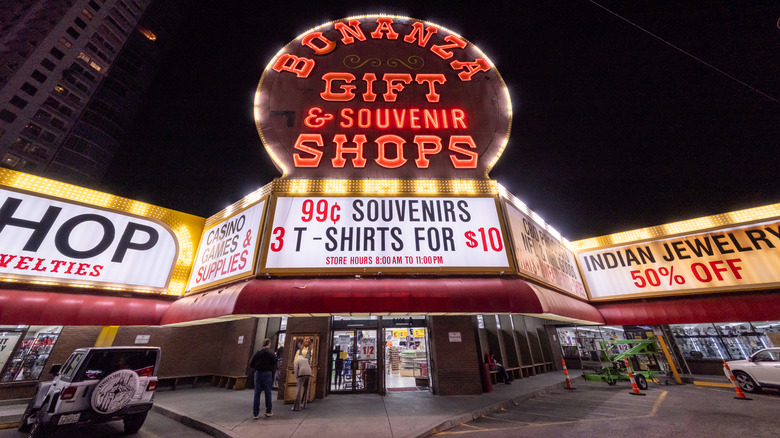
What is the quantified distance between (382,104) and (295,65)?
3748 millimetres

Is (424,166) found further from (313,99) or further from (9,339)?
(9,339)

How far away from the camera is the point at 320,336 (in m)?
10.4

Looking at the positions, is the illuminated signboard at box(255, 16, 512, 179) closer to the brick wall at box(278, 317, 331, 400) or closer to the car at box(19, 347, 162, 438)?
the brick wall at box(278, 317, 331, 400)

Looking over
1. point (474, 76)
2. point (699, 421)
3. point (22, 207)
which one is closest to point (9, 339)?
point (22, 207)

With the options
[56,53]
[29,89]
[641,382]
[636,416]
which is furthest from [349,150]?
[56,53]

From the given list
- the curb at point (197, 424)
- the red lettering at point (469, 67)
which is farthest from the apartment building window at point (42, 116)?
the red lettering at point (469, 67)

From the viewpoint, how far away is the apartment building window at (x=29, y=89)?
40.9 m

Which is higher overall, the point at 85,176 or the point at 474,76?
the point at 85,176

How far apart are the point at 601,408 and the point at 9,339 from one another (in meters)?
21.1

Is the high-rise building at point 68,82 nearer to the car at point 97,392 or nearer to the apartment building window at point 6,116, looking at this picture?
the apartment building window at point 6,116

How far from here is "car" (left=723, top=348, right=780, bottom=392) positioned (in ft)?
30.8

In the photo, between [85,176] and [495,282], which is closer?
[495,282]

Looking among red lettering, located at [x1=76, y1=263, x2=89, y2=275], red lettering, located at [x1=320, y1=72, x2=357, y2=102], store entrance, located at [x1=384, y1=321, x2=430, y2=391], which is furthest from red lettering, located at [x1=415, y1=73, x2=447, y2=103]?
red lettering, located at [x1=76, y1=263, x2=89, y2=275]

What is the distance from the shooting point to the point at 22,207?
6727 mm
